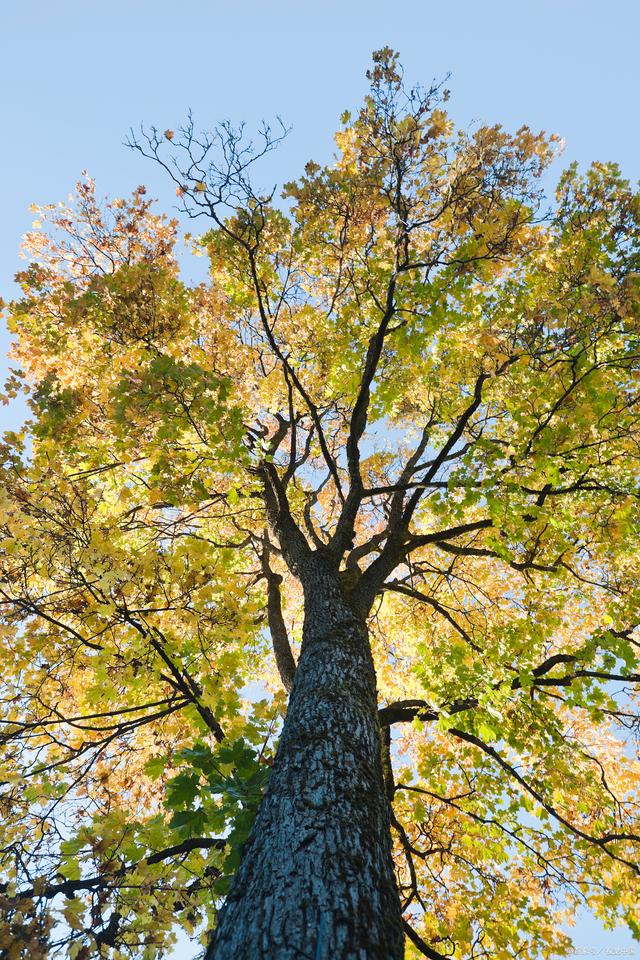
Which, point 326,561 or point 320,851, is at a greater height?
point 326,561

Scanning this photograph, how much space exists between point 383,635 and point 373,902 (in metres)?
6.93

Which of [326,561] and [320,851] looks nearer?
[320,851]

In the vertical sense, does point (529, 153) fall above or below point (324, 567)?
above

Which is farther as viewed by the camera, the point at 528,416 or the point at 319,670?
the point at 528,416

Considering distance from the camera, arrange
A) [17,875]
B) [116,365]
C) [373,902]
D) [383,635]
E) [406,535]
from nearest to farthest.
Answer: [373,902], [17,875], [116,365], [406,535], [383,635]

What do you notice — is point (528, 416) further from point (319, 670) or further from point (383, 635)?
point (383, 635)

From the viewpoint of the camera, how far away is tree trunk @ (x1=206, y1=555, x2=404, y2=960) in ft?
5.43

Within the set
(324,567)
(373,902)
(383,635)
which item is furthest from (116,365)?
(383,635)

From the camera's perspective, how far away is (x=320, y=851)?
2039 mm

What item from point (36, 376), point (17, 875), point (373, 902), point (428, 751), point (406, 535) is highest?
point (36, 376)

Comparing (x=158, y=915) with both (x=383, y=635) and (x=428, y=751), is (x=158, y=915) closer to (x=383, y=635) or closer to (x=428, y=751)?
(x=428, y=751)

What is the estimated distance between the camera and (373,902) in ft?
6.25

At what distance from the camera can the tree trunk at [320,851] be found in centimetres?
166

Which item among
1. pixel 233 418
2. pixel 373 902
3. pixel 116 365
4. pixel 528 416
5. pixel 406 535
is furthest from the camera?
pixel 406 535
